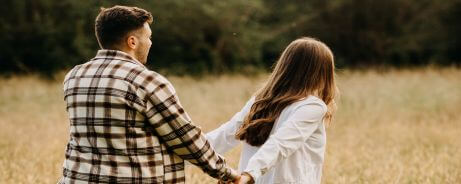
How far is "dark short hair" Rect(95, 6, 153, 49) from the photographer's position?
114 inches

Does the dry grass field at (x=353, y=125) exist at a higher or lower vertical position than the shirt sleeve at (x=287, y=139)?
lower

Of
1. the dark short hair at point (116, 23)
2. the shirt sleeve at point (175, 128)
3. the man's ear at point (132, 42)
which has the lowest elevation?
the shirt sleeve at point (175, 128)

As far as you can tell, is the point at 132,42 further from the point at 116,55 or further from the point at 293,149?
the point at 293,149

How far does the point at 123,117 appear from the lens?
2.77m

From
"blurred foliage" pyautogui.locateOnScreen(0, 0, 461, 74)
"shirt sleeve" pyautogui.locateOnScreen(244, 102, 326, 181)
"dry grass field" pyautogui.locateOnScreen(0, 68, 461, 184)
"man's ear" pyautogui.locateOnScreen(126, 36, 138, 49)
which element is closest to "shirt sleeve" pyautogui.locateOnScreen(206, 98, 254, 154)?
"shirt sleeve" pyautogui.locateOnScreen(244, 102, 326, 181)

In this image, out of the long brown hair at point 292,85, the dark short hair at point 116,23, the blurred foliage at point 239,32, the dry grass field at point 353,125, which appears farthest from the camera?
the blurred foliage at point 239,32

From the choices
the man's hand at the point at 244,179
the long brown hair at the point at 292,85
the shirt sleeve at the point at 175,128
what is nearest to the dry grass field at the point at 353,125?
the long brown hair at the point at 292,85

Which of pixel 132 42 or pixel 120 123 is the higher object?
pixel 132 42

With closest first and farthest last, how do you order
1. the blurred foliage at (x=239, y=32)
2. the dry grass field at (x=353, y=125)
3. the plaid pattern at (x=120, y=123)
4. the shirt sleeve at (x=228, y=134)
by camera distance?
the plaid pattern at (x=120, y=123)
the shirt sleeve at (x=228, y=134)
the dry grass field at (x=353, y=125)
the blurred foliage at (x=239, y=32)

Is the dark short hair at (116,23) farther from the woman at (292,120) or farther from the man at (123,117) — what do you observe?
the woman at (292,120)

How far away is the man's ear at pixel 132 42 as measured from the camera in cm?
293

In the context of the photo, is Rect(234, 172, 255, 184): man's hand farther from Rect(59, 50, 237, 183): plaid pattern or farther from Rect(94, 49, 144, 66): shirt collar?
Rect(94, 49, 144, 66): shirt collar

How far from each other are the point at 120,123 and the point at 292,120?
96 cm

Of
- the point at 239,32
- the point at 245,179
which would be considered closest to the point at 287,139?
the point at 245,179
